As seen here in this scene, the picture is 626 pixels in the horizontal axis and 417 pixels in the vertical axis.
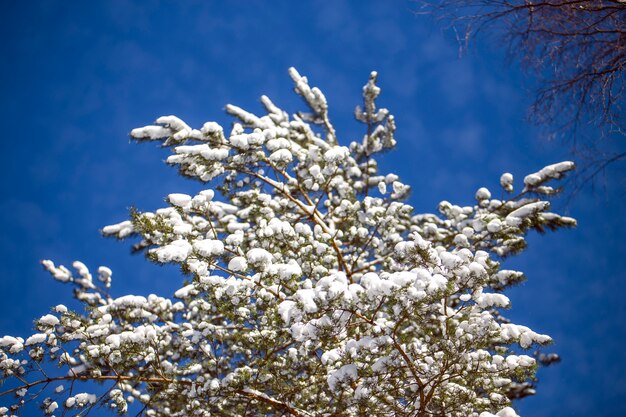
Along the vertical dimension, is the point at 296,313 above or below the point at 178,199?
below

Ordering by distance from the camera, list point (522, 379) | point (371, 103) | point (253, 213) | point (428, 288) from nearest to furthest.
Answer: point (428, 288)
point (522, 379)
point (253, 213)
point (371, 103)

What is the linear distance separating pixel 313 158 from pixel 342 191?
128cm

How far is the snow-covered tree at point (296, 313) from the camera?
329cm

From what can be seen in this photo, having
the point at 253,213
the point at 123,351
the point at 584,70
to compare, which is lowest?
the point at 123,351

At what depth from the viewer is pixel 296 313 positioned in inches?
127

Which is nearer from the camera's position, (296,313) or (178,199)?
(296,313)

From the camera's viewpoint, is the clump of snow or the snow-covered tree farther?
the clump of snow

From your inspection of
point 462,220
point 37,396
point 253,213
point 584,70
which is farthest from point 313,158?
point 37,396

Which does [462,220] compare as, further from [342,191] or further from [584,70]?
[584,70]

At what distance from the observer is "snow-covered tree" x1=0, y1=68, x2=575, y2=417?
329 centimetres

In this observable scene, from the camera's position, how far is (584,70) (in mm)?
3098

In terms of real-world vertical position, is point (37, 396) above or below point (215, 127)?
below

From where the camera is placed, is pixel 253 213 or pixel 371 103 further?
pixel 371 103

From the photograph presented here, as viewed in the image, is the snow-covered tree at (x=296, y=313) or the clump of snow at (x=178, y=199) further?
the clump of snow at (x=178, y=199)
